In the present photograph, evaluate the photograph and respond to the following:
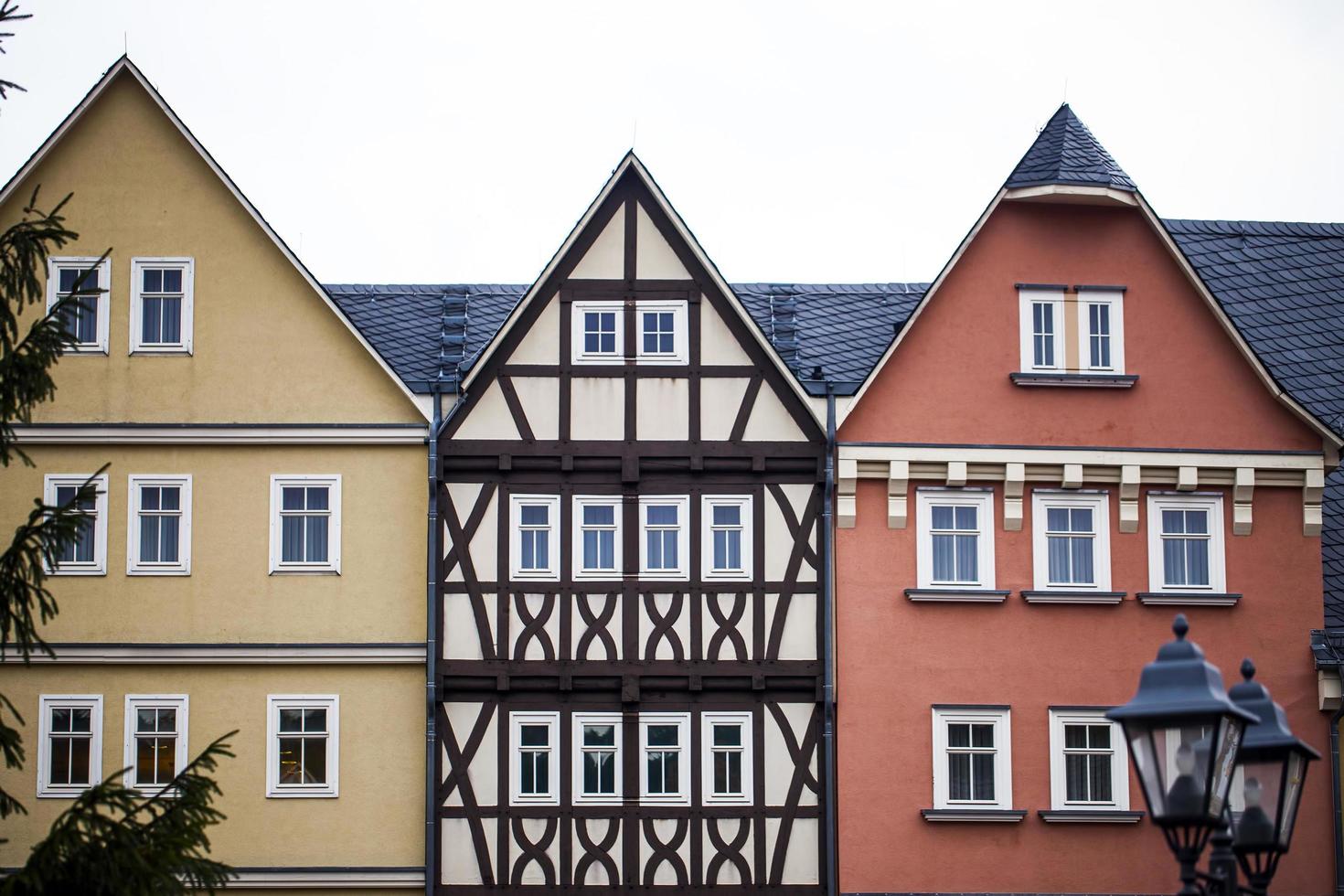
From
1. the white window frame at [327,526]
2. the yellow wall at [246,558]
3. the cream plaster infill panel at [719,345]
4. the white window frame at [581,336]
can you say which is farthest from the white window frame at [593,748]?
the cream plaster infill panel at [719,345]

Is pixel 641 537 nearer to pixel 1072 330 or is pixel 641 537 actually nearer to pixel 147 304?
pixel 1072 330

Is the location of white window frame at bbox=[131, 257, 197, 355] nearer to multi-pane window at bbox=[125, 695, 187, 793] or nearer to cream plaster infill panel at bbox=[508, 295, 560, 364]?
cream plaster infill panel at bbox=[508, 295, 560, 364]

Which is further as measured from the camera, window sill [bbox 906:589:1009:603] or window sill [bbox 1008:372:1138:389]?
window sill [bbox 1008:372:1138:389]

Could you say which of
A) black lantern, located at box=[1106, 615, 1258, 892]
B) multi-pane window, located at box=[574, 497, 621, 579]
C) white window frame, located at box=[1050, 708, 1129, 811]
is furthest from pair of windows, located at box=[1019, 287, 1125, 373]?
black lantern, located at box=[1106, 615, 1258, 892]

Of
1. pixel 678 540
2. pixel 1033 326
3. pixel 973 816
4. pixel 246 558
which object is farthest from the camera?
pixel 1033 326

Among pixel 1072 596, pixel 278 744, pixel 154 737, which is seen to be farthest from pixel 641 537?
pixel 154 737

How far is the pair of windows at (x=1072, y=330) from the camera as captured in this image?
29.3 meters

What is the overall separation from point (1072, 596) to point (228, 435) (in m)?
12.0

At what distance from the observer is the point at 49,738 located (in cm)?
2800

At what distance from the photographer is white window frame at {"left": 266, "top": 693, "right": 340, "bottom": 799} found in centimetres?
2777

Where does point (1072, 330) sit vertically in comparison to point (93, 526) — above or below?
above

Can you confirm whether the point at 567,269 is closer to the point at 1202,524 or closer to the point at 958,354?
the point at 958,354

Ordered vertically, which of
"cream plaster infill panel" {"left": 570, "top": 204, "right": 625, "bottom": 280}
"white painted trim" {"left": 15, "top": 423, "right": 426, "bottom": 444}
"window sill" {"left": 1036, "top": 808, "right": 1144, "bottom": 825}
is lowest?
"window sill" {"left": 1036, "top": 808, "right": 1144, "bottom": 825}

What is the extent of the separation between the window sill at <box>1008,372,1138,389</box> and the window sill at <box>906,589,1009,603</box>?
3029mm
